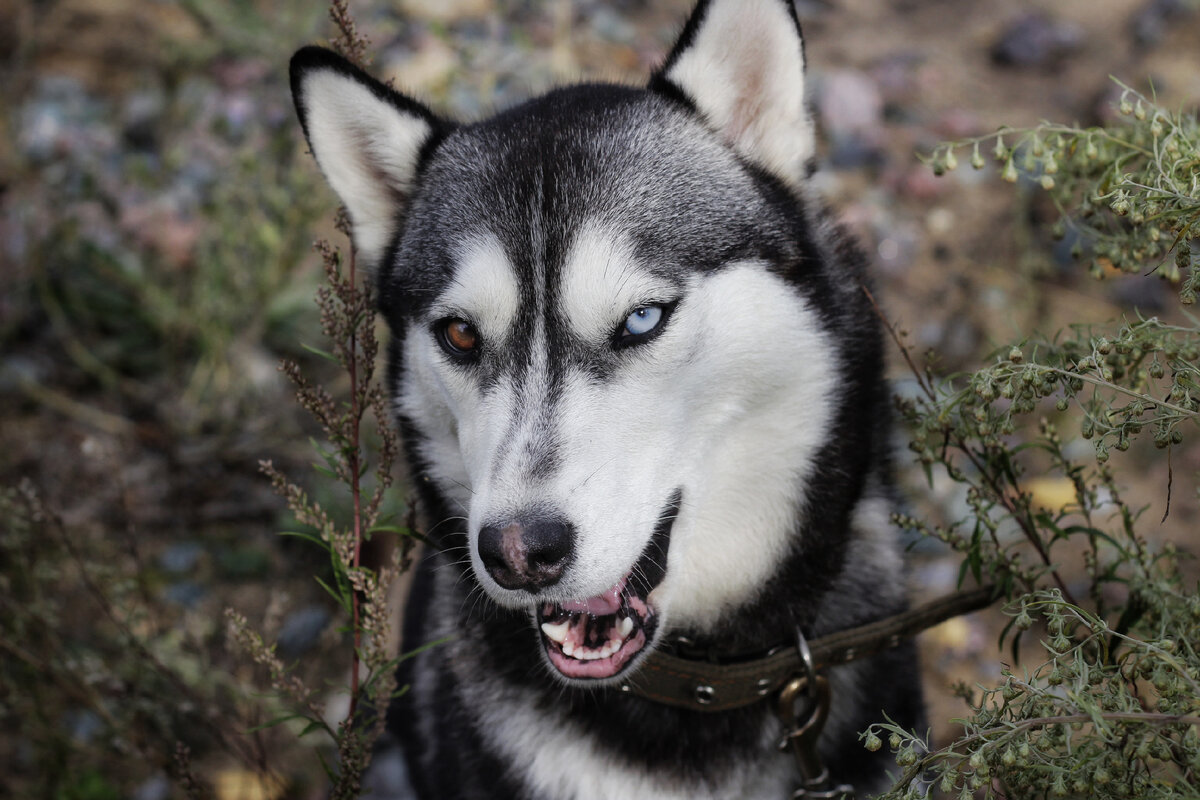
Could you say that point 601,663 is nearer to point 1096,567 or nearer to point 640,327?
point 640,327

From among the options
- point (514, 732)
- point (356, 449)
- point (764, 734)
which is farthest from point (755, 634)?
point (356, 449)

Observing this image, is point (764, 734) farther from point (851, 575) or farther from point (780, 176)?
point (780, 176)

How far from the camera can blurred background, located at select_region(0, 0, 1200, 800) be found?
3.21m

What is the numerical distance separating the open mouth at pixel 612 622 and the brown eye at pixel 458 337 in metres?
0.61

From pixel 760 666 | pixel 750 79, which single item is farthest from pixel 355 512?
pixel 750 79

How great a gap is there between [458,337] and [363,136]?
71 centimetres

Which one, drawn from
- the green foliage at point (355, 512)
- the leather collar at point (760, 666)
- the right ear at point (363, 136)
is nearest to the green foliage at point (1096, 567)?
the leather collar at point (760, 666)

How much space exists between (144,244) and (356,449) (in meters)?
3.61

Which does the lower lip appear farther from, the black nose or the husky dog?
the black nose

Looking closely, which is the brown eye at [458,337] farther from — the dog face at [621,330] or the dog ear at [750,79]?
the dog ear at [750,79]

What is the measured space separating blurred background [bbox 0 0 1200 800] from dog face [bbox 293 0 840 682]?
0.66 metres

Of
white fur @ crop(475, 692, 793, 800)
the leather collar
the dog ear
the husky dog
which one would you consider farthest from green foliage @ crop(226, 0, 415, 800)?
the dog ear

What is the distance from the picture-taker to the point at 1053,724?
1.49 metres

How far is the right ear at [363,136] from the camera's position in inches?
91.2
